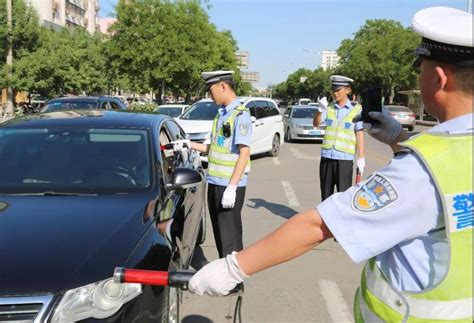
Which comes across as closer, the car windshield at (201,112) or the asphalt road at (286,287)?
the asphalt road at (286,287)

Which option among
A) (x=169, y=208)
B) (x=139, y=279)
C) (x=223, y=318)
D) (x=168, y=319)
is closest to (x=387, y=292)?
(x=139, y=279)

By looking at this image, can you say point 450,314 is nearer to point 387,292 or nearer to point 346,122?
point 387,292

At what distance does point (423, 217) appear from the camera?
4.37 feet

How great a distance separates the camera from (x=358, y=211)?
139cm

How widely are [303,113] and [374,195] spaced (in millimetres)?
19463

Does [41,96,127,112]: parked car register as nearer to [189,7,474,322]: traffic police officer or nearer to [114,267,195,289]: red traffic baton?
[114,267,195,289]: red traffic baton

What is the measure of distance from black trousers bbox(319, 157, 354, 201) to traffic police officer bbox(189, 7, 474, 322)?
15.5ft

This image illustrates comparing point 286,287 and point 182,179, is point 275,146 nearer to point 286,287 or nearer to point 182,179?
point 286,287

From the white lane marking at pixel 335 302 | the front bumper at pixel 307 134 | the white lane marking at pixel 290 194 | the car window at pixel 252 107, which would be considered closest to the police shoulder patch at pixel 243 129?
the white lane marking at pixel 335 302

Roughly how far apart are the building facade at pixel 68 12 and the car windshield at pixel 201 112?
4671 centimetres

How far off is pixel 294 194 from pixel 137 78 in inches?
930

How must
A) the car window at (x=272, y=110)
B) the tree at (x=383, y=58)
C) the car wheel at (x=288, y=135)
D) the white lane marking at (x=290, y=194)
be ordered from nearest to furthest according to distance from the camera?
the white lane marking at (x=290, y=194), the car window at (x=272, y=110), the car wheel at (x=288, y=135), the tree at (x=383, y=58)

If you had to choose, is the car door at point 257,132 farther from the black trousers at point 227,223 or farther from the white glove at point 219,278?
the white glove at point 219,278

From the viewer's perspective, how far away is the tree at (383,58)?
50188 millimetres
